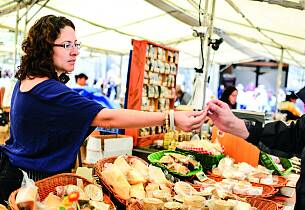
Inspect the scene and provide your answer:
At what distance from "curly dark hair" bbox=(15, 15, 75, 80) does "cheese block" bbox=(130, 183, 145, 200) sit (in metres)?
0.68

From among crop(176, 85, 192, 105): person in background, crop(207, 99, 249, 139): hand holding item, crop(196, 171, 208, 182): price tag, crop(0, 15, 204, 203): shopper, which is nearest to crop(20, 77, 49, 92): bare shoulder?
crop(0, 15, 204, 203): shopper

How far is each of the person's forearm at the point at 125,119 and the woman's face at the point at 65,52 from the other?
0.32m

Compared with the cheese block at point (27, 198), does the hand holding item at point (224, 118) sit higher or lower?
higher

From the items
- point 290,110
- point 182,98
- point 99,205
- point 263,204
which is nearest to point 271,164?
point 263,204

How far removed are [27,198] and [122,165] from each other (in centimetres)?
73

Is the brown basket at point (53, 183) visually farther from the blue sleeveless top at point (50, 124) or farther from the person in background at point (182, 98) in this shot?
the person in background at point (182, 98)

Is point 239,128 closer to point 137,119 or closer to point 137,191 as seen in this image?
point 137,119

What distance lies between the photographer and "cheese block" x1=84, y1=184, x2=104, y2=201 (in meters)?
1.59

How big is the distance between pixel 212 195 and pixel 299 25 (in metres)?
4.36

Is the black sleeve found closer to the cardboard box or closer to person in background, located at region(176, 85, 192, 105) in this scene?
the cardboard box

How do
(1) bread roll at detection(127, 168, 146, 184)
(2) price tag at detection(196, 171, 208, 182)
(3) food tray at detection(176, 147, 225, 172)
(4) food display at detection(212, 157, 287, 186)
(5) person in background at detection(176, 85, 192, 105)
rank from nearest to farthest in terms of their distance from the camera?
(1) bread roll at detection(127, 168, 146, 184), (2) price tag at detection(196, 171, 208, 182), (4) food display at detection(212, 157, 287, 186), (3) food tray at detection(176, 147, 225, 172), (5) person in background at detection(176, 85, 192, 105)

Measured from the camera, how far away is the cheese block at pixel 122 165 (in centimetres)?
196

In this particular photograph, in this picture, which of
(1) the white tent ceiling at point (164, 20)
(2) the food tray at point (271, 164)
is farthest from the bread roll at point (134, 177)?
(1) the white tent ceiling at point (164, 20)

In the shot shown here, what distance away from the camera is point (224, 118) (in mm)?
1741
